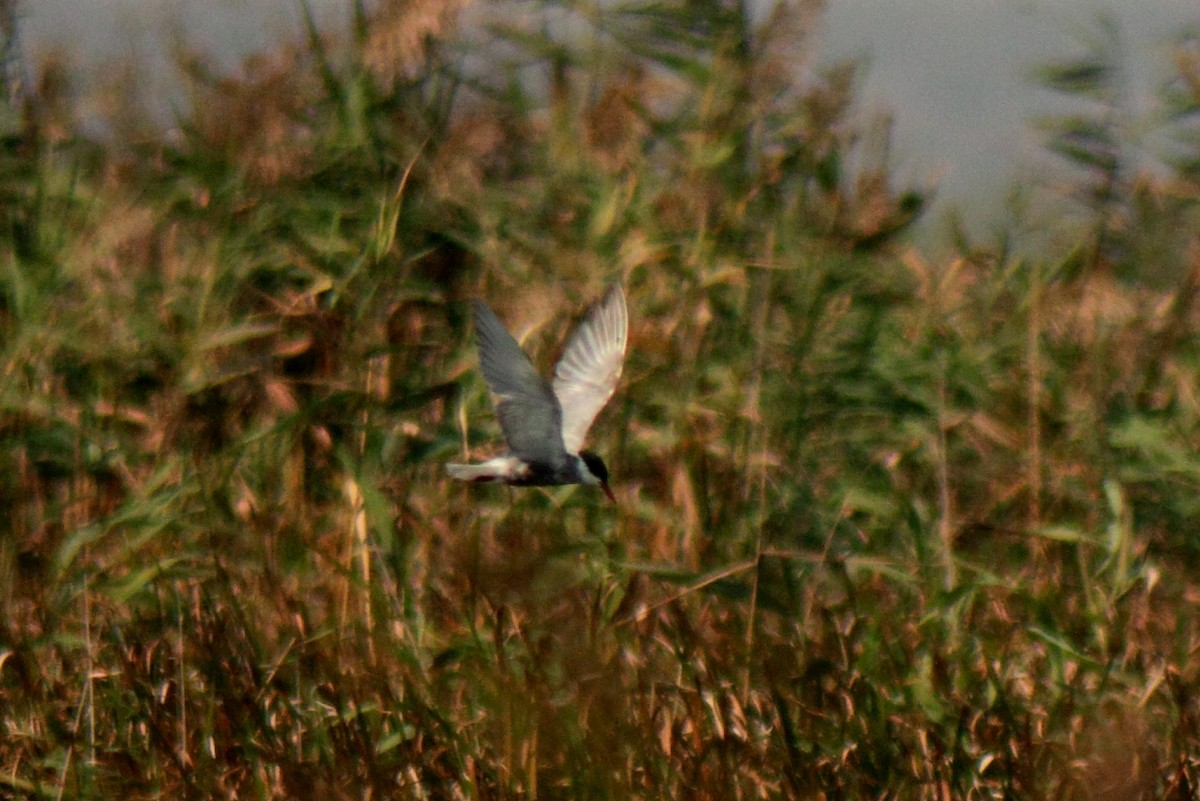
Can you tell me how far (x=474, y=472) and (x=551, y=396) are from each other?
0.25 m

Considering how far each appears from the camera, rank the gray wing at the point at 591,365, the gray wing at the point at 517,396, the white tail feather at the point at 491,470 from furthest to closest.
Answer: the gray wing at the point at 591,365 < the white tail feather at the point at 491,470 < the gray wing at the point at 517,396

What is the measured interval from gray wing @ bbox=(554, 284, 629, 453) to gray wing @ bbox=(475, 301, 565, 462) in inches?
7.4

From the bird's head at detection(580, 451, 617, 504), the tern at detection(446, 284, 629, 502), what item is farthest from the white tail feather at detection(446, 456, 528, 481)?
the bird's head at detection(580, 451, 617, 504)

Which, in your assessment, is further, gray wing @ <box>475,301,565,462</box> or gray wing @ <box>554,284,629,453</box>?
gray wing @ <box>554,284,629,453</box>

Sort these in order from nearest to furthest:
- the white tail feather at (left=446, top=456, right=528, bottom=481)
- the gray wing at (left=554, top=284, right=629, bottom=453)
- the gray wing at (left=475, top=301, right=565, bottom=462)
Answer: the gray wing at (left=475, top=301, right=565, bottom=462) < the white tail feather at (left=446, top=456, right=528, bottom=481) < the gray wing at (left=554, top=284, right=629, bottom=453)

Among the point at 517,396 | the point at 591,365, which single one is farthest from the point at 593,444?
the point at 517,396

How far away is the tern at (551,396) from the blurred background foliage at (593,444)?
12 centimetres

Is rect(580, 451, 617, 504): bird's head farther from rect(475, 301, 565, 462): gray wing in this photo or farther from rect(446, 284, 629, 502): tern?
rect(475, 301, 565, 462): gray wing

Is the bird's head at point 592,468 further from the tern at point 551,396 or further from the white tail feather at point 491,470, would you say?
the white tail feather at point 491,470

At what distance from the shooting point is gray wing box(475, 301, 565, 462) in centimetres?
327

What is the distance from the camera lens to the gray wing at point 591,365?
359 cm

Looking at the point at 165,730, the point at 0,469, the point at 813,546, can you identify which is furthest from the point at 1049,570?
the point at 0,469

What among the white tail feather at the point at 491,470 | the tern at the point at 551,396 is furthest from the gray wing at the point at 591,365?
the white tail feather at the point at 491,470

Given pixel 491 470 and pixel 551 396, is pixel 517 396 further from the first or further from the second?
pixel 491 470
